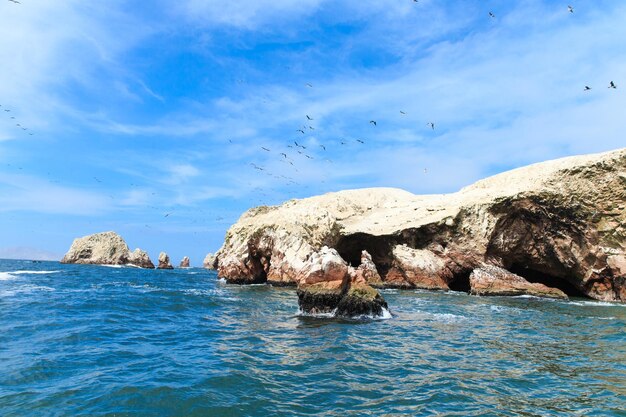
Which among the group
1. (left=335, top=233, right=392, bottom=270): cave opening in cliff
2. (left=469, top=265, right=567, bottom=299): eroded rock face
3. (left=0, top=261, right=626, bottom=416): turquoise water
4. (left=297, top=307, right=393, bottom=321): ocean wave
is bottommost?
(left=0, top=261, right=626, bottom=416): turquoise water

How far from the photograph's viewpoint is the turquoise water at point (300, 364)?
881 cm

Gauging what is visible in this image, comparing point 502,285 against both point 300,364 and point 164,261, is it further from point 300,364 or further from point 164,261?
point 164,261

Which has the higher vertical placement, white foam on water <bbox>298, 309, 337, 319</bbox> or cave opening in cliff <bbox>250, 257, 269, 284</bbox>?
cave opening in cliff <bbox>250, 257, 269, 284</bbox>

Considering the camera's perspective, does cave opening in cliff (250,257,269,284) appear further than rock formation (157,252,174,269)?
No

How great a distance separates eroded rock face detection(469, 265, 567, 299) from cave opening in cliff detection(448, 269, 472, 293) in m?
5.06

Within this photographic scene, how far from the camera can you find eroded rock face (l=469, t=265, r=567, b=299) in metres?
35.6

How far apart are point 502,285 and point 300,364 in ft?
100

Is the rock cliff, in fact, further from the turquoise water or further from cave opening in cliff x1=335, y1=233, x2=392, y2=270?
the turquoise water

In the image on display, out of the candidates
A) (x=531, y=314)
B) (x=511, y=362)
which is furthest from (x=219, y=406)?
(x=531, y=314)

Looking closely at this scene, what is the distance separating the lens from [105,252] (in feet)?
342

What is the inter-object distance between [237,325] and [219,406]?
9.77 metres

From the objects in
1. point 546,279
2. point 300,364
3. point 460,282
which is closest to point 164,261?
point 460,282

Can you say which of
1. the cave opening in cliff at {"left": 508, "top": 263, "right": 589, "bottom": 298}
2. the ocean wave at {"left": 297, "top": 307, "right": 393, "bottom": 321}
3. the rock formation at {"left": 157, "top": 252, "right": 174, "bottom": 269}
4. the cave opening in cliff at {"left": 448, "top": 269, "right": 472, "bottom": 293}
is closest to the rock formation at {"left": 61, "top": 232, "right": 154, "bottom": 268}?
the rock formation at {"left": 157, "top": 252, "right": 174, "bottom": 269}

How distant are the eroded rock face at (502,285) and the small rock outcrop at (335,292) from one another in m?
19.3
